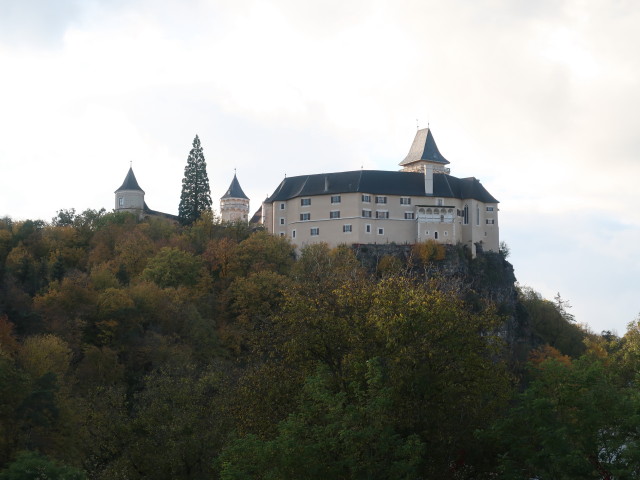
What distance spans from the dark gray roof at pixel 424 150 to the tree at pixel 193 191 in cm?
2955

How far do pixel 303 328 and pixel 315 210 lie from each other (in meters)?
71.8

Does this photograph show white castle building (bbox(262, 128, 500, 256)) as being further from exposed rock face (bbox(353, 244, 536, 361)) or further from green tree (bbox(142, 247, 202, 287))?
green tree (bbox(142, 247, 202, 287))

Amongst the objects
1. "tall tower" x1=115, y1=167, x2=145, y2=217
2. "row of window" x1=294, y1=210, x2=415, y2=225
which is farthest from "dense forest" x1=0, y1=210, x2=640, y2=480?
"tall tower" x1=115, y1=167, x2=145, y2=217

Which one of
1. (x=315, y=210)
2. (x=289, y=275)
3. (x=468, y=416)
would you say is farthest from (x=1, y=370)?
(x=315, y=210)

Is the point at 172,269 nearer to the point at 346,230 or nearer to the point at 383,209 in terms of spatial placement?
the point at 346,230

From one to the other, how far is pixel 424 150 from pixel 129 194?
37999mm

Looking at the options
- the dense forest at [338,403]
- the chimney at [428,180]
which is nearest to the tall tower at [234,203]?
the chimney at [428,180]

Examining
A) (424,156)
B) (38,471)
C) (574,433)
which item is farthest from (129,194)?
(574,433)

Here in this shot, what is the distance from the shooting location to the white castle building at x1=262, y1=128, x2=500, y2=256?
106375 mm

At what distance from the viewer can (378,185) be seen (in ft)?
360

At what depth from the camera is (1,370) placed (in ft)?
134

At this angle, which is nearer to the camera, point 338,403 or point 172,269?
point 338,403

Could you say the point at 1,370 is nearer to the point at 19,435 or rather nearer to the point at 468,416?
the point at 19,435

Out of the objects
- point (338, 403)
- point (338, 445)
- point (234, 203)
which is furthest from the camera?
point (234, 203)
